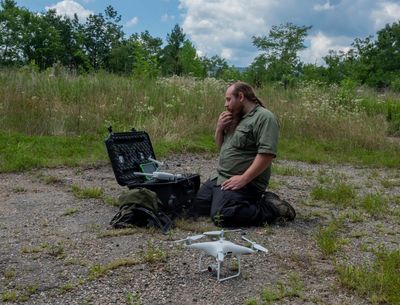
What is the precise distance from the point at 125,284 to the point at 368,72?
4057 centimetres

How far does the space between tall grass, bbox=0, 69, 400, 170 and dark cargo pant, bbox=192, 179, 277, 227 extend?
11.7ft

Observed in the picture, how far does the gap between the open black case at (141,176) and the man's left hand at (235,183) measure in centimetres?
49

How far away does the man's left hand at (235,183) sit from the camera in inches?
197

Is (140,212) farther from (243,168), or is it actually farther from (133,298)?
(133,298)

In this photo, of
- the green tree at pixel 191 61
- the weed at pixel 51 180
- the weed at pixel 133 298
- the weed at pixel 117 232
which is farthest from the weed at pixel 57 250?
the green tree at pixel 191 61

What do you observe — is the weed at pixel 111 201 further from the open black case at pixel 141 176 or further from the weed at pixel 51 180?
the weed at pixel 51 180

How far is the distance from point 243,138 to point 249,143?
8 cm

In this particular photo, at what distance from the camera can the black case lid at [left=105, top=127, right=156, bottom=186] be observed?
543 cm

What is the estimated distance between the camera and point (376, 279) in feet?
11.8

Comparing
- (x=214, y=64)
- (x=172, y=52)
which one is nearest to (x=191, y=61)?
(x=214, y=64)

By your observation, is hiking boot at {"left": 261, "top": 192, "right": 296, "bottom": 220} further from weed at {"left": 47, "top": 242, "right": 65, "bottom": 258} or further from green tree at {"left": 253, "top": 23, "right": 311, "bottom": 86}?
green tree at {"left": 253, "top": 23, "right": 311, "bottom": 86}

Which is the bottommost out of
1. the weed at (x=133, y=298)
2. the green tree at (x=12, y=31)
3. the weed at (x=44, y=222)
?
the weed at (x=44, y=222)

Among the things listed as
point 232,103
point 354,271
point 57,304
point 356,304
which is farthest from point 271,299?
point 232,103

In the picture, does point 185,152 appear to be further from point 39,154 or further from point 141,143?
point 141,143
